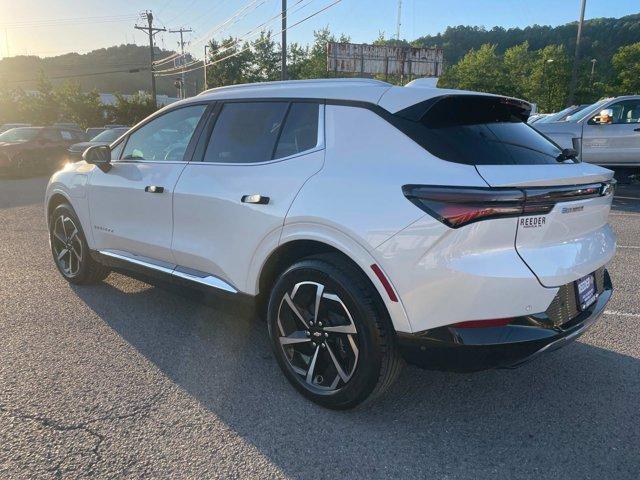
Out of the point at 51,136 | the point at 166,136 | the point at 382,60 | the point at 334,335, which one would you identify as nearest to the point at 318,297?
the point at 334,335

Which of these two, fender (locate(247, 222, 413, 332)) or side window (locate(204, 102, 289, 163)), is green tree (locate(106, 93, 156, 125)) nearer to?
side window (locate(204, 102, 289, 163))

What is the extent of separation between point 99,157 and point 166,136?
0.70 meters

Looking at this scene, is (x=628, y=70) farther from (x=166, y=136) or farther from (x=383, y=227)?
(x=383, y=227)

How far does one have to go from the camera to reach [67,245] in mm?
4906

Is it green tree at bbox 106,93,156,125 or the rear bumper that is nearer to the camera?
the rear bumper

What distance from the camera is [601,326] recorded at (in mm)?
3988

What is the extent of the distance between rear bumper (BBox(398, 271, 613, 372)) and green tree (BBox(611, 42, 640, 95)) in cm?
5504

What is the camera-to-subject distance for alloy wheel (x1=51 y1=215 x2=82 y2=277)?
188 inches

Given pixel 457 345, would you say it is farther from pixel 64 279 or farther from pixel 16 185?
pixel 16 185

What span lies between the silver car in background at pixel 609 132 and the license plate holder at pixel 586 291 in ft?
28.5

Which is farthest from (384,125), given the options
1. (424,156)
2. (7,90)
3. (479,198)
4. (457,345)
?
(7,90)

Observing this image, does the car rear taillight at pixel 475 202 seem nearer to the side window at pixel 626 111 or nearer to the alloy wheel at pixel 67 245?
the alloy wheel at pixel 67 245

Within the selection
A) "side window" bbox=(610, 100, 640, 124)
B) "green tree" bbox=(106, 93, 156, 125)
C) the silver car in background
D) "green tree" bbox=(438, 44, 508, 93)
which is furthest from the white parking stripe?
"green tree" bbox=(438, 44, 508, 93)

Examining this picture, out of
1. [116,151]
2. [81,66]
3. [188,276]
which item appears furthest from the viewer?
[81,66]
